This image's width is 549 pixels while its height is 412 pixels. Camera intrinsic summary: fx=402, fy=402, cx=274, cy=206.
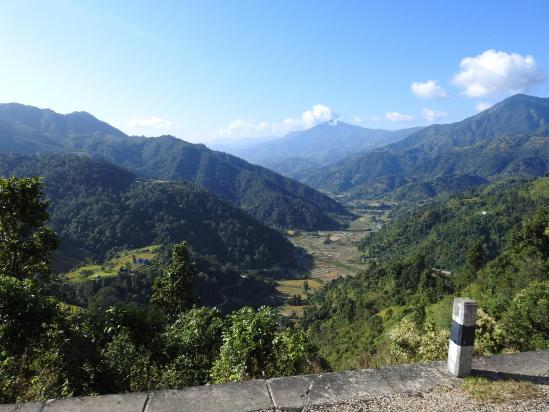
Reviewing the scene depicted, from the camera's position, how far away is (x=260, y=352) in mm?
7051

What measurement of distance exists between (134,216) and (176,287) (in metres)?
137

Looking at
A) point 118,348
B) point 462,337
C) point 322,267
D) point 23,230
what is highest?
point 462,337

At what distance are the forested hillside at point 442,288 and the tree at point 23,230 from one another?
9647mm

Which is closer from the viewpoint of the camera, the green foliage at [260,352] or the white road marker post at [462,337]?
the white road marker post at [462,337]

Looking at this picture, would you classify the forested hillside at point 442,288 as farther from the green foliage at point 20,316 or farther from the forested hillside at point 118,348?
the green foliage at point 20,316

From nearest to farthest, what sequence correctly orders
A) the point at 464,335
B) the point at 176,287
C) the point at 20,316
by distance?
the point at 464,335 < the point at 20,316 < the point at 176,287

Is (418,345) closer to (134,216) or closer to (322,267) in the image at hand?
(322,267)

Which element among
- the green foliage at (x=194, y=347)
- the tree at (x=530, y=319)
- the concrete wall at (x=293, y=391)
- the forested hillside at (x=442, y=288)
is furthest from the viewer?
the tree at (x=530, y=319)

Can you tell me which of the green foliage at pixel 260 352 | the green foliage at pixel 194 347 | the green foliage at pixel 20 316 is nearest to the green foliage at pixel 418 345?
the green foliage at pixel 260 352

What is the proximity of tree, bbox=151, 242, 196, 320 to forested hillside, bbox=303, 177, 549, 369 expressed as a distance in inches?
461

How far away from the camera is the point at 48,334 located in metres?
7.60

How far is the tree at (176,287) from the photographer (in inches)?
1057

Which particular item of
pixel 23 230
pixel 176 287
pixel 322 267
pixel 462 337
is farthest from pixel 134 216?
pixel 462 337

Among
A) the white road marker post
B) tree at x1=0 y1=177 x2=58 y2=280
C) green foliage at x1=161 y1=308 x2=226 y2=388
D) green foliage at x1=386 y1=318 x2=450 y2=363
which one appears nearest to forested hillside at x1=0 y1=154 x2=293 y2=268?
tree at x1=0 y1=177 x2=58 y2=280
